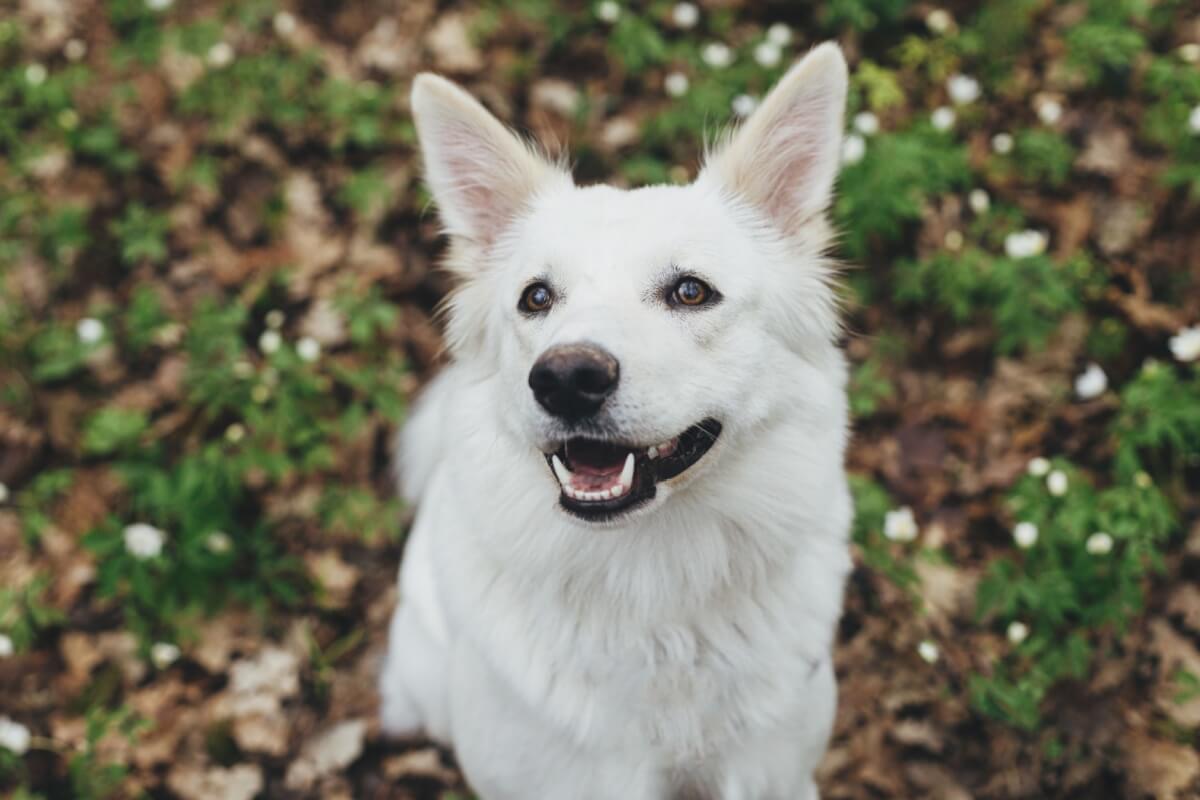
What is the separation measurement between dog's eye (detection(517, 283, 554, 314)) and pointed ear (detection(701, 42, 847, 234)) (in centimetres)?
58

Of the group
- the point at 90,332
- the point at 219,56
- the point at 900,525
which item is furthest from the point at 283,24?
the point at 900,525

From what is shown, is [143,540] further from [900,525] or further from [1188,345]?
[1188,345]

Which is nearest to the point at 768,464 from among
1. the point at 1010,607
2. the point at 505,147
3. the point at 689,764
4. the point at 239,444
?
the point at 689,764

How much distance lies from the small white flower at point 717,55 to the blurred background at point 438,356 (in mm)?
46

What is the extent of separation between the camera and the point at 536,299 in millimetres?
2404

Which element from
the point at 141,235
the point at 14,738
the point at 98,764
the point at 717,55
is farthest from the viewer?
the point at 141,235

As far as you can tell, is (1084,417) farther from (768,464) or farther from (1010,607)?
(768,464)

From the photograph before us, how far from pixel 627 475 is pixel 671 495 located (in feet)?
0.75

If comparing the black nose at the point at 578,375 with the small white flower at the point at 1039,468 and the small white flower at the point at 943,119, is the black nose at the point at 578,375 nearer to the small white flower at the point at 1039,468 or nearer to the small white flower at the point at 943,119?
the small white flower at the point at 1039,468

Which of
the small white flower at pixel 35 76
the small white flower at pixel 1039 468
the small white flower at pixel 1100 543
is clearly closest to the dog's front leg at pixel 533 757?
the small white flower at pixel 1100 543

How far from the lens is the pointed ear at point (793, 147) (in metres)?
2.24

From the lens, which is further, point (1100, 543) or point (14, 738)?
point (14, 738)

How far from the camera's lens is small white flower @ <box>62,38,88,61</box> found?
5.01 m

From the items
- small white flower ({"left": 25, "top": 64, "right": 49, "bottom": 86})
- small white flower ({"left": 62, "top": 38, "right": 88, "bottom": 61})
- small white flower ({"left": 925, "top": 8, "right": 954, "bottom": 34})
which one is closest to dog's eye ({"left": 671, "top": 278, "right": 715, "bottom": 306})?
small white flower ({"left": 925, "top": 8, "right": 954, "bottom": 34})
